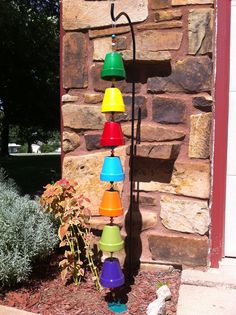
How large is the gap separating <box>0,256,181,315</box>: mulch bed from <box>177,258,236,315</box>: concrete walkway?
9cm

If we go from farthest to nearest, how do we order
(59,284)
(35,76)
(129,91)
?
(35,76), (129,91), (59,284)

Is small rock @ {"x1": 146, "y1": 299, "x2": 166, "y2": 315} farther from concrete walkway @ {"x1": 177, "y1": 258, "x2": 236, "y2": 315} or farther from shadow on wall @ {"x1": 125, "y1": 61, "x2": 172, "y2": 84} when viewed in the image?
shadow on wall @ {"x1": 125, "y1": 61, "x2": 172, "y2": 84}

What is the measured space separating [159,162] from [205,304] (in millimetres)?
992

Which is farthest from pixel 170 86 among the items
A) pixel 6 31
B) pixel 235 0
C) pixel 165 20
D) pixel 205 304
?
pixel 6 31

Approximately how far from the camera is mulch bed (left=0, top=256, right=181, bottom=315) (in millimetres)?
2330

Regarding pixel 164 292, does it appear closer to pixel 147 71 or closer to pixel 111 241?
pixel 111 241

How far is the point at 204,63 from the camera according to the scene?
264 cm

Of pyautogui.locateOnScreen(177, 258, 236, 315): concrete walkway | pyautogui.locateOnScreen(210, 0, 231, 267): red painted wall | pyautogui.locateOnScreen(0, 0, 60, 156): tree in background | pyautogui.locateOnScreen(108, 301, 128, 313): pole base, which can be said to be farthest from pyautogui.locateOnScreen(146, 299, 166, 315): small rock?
pyautogui.locateOnScreen(0, 0, 60, 156): tree in background

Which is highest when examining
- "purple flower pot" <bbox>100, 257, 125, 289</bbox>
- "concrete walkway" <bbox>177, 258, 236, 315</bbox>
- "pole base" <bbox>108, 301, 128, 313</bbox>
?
"purple flower pot" <bbox>100, 257, 125, 289</bbox>

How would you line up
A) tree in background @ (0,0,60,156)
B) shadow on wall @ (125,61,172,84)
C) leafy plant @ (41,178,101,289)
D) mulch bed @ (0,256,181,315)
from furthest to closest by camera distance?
tree in background @ (0,0,60,156) < shadow on wall @ (125,61,172,84) < leafy plant @ (41,178,101,289) < mulch bed @ (0,256,181,315)

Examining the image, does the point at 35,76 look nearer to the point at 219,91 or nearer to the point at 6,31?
the point at 6,31

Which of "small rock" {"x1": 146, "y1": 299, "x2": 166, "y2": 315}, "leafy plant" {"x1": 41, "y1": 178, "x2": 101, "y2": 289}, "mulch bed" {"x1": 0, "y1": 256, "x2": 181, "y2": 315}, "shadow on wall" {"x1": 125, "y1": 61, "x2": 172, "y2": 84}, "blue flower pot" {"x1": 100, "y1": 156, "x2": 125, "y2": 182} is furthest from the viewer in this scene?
"shadow on wall" {"x1": 125, "y1": 61, "x2": 172, "y2": 84}

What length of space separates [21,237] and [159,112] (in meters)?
1.28

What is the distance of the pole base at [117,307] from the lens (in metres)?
2.31
